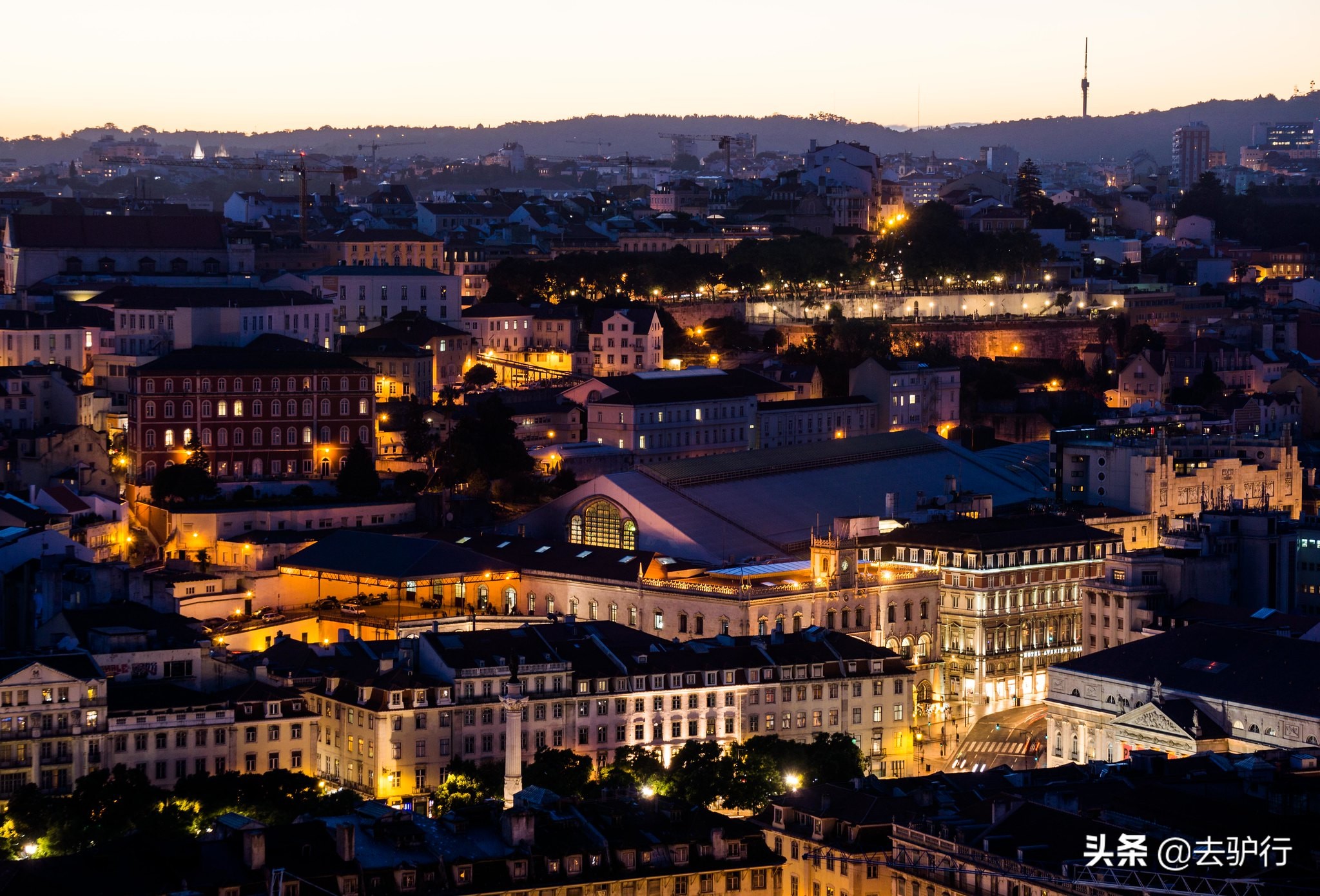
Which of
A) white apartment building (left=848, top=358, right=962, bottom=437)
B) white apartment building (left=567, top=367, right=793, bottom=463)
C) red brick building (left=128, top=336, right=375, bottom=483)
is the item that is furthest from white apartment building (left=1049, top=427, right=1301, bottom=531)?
red brick building (left=128, top=336, right=375, bottom=483)

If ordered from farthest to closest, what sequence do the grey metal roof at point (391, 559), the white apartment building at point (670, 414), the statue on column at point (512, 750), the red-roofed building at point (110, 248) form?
the red-roofed building at point (110, 248)
the white apartment building at point (670, 414)
the grey metal roof at point (391, 559)
the statue on column at point (512, 750)

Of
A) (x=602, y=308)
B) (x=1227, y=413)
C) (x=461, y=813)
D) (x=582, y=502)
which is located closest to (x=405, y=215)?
(x=602, y=308)

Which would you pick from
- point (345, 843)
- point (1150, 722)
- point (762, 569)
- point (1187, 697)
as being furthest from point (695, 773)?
point (762, 569)

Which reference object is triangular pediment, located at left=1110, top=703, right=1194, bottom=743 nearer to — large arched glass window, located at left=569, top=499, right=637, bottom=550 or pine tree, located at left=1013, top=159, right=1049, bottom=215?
large arched glass window, located at left=569, top=499, right=637, bottom=550

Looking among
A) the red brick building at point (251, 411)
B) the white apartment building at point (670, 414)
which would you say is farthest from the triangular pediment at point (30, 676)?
the white apartment building at point (670, 414)

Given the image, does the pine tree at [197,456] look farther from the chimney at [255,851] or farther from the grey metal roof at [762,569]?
the chimney at [255,851]

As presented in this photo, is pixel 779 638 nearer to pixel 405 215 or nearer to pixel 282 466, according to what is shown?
pixel 282 466
